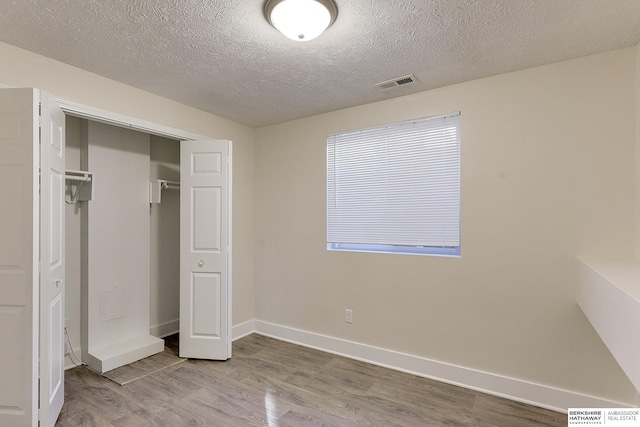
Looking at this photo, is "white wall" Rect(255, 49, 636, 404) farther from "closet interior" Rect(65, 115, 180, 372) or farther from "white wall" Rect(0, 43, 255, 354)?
"closet interior" Rect(65, 115, 180, 372)

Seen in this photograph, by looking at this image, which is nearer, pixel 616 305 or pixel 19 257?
pixel 616 305

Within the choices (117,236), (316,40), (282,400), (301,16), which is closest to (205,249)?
(117,236)

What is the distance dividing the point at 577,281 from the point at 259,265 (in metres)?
3.16

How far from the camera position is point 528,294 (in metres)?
2.39

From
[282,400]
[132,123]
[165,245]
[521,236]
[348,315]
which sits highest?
[132,123]

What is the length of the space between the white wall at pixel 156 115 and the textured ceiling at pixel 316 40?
3.8 inches

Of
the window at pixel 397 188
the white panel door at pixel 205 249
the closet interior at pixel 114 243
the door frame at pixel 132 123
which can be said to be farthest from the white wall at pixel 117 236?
the window at pixel 397 188

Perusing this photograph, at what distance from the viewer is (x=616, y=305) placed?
4.63 ft

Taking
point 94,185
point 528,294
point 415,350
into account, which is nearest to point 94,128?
point 94,185

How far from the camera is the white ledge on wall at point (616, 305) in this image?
47.6 inches

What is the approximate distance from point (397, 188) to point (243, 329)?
2.52 meters

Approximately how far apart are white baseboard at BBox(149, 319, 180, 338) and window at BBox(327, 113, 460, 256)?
7.38 feet

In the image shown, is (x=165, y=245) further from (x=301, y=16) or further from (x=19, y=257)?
(x=301, y=16)

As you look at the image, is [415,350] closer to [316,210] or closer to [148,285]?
[316,210]
